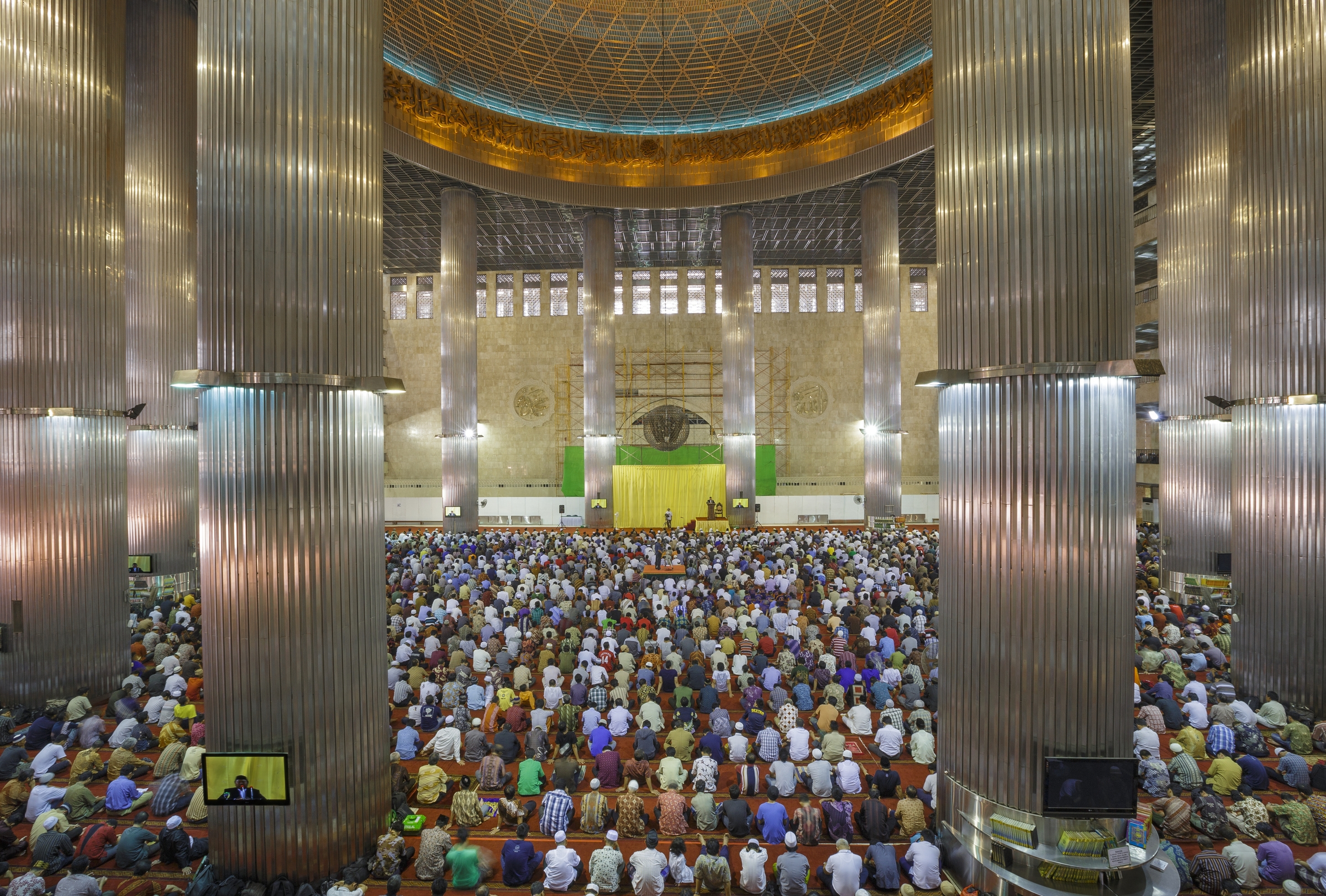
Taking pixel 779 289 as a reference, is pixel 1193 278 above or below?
below

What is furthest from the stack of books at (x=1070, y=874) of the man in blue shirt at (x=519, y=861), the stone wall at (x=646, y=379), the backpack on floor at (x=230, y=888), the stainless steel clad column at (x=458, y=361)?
the stone wall at (x=646, y=379)

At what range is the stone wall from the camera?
36688mm

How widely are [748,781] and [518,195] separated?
2348 centimetres

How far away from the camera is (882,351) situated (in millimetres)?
26609

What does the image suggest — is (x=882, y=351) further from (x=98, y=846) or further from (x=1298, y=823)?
(x=98, y=846)

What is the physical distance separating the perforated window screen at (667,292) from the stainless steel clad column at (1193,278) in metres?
24.3

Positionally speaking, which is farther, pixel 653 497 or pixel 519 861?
pixel 653 497

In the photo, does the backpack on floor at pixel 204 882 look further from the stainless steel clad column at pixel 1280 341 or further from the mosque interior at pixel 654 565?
the stainless steel clad column at pixel 1280 341

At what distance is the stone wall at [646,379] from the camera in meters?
36.7

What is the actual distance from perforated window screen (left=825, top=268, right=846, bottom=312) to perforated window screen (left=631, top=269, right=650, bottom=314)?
32.5ft

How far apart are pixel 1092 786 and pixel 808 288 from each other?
1339 inches

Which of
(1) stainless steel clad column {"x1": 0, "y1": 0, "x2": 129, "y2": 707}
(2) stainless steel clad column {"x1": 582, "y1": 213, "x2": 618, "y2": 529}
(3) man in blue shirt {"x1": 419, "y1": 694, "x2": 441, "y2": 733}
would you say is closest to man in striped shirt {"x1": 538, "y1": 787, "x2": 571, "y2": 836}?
(3) man in blue shirt {"x1": 419, "y1": 694, "x2": 441, "y2": 733}

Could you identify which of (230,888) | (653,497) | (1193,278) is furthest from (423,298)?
(230,888)

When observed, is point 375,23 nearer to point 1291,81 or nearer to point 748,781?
point 748,781
